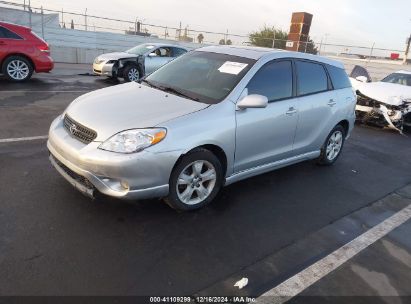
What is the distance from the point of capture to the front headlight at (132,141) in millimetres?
3182

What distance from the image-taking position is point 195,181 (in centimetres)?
368

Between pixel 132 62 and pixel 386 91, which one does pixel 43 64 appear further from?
pixel 386 91

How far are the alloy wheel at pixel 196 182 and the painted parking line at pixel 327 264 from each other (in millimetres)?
1265

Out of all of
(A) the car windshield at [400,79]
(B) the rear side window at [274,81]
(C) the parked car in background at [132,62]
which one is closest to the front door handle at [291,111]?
(B) the rear side window at [274,81]

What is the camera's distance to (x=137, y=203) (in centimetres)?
380

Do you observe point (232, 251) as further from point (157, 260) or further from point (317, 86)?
point (317, 86)

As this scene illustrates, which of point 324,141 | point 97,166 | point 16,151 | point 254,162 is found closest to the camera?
point 97,166

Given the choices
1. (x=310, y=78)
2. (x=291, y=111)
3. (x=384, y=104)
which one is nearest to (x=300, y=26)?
(x=384, y=104)

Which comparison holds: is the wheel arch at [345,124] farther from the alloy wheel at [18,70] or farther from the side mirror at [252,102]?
the alloy wheel at [18,70]

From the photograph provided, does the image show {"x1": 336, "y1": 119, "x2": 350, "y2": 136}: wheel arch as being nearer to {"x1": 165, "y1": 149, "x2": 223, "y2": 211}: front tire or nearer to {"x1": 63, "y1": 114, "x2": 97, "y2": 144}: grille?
{"x1": 165, "y1": 149, "x2": 223, "y2": 211}: front tire

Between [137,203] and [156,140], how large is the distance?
34.9 inches

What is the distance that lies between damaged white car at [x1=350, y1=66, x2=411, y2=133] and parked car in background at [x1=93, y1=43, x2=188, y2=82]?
5572 mm

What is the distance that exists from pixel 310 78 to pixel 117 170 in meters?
3.04

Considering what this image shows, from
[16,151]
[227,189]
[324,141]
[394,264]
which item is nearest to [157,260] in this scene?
[227,189]
